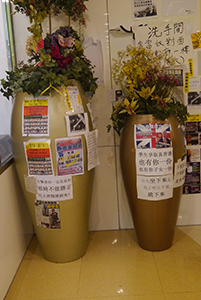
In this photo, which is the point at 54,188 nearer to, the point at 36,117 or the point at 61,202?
the point at 61,202

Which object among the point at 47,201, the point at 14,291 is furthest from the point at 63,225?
the point at 14,291

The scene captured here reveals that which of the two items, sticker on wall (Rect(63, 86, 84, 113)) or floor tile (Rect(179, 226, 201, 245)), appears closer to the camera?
sticker on wall (Rect(63, 86, 84, 113))

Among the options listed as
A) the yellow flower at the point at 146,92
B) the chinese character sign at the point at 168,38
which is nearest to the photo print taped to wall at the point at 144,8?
the chinese character sign at the point at 168,38

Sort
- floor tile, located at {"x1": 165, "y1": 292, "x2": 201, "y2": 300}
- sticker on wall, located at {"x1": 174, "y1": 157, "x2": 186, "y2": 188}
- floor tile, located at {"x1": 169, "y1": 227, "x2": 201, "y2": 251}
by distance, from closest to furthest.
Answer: floor tile, located at {"x1": 165, "y1": 292, "x2": 201, "y2": 300}, sticker on wall, located at {"x1": 174, "y1": 157, "x2": 186, "y2": 188}, floor tile, located at {"x1": 169, "y1": 227, "x2": 201, "y2": 251}

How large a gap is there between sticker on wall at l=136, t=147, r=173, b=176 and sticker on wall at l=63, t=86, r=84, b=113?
467 mm

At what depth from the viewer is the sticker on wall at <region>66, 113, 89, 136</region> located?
177cm

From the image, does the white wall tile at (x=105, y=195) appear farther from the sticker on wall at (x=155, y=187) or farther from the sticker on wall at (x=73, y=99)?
the sticker on wall at (x=73, y=99)

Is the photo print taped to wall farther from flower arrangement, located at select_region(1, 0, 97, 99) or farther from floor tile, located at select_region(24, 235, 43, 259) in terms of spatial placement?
floor tile, located at select_region(24, 235, 43, 259)

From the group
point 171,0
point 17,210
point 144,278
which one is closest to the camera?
point 144,278

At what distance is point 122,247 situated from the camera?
216cm

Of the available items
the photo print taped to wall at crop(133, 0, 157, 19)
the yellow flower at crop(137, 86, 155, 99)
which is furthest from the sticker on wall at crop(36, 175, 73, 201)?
the photo print taped to wall at crop(133, 0, 157, 19)

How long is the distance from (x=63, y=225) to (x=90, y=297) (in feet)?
1.49

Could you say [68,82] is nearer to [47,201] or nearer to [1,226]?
[47,201]

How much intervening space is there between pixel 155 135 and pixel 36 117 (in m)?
0.74
